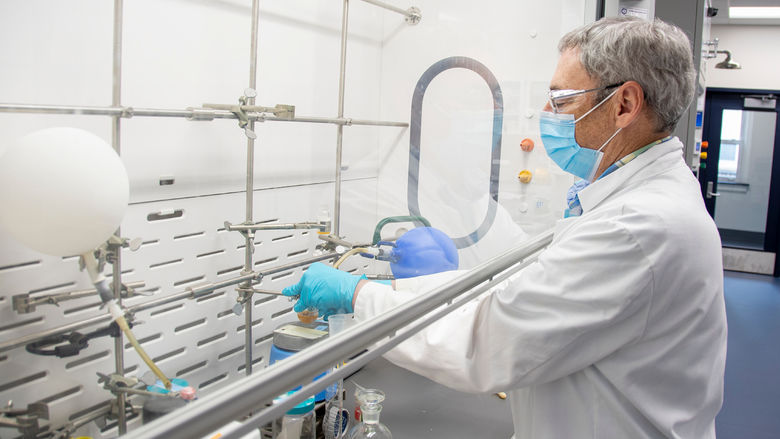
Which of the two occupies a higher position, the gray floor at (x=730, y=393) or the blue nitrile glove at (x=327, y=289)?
the blue nitrile glove at (x=327, y=289)

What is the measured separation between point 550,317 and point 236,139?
0.76 meters

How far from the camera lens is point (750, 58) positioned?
6070mm

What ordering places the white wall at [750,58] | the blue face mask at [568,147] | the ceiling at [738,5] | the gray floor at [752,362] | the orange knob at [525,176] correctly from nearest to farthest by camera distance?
the blue face mask at [568,147], the orange knob at [525,176], the gray floor at [752,362], the ceiling at [738,5], the white wall at [750,58]

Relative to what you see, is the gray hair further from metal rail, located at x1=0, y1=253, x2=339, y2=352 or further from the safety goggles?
metal rail, located at x1=0, y1=253, x2=339, y2=352

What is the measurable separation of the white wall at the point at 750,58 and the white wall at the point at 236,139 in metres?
5.32

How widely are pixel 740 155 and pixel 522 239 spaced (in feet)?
19.5

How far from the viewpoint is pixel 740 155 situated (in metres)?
6.29

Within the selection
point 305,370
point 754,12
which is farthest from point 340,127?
point 754,12

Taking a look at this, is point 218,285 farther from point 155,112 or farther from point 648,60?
point 648,60

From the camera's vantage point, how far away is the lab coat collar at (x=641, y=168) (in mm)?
980

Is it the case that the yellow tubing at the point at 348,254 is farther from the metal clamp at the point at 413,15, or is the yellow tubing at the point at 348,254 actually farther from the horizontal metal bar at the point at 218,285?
the metal clamp at the point at 413,15

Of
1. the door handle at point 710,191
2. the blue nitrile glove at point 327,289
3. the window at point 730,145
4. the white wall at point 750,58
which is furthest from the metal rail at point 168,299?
the window at point 730,145

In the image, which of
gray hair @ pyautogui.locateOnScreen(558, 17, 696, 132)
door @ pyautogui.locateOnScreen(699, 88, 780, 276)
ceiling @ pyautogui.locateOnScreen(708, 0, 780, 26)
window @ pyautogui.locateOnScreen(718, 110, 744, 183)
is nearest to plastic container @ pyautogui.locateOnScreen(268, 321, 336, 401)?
gray hair @ pyautogui.locateOnScreen(558, 17, 696, 132)

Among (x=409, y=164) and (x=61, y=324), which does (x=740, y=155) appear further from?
(x=61, y=324)
